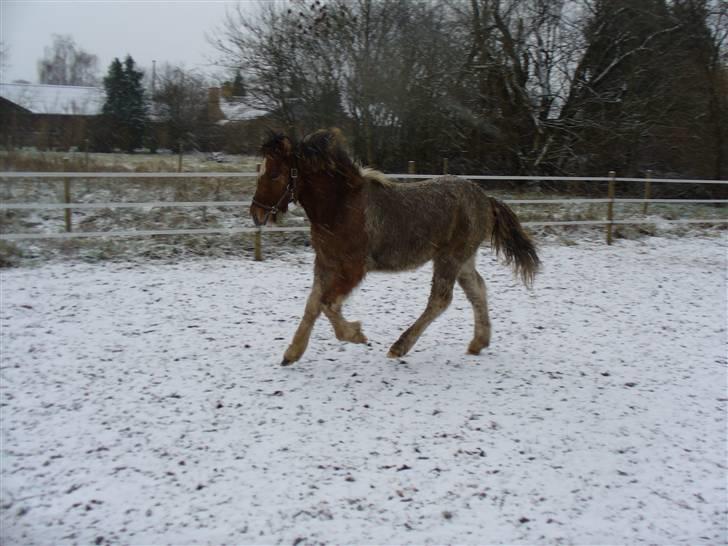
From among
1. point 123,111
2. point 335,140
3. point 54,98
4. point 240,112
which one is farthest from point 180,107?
point 335,140

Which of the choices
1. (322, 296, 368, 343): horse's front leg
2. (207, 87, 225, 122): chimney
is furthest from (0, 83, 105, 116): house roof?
(322, 296, 368, 343): horse's front leg

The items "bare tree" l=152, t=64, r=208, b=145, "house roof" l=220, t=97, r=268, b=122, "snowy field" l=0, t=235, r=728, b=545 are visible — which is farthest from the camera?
"bare tree" l=152, t=64, r=208, b=145

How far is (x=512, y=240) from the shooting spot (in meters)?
5.67

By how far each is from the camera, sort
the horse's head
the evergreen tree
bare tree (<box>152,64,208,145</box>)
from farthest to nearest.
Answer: the evergreen tree, bare tree (<box>152,64,208,145</box>), the horse's head

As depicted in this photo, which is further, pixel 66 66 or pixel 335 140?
pixel 66 66

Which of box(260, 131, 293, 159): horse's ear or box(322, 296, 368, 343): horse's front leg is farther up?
box(260, 131, 293, 159): horse's ear

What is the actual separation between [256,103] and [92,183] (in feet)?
18.4

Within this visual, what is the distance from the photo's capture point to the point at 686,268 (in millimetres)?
9656

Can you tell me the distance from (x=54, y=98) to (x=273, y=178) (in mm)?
34425

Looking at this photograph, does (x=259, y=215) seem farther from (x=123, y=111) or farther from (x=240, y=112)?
(x=123, y=111)

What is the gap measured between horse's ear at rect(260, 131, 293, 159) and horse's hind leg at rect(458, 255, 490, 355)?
6.58 ft

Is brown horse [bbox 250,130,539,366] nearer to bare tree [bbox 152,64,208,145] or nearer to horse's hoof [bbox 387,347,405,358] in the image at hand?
horse's hoof [bbox 387,347,405,358]

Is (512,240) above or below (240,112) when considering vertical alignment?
below

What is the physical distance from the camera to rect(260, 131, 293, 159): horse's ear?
4578 mm
